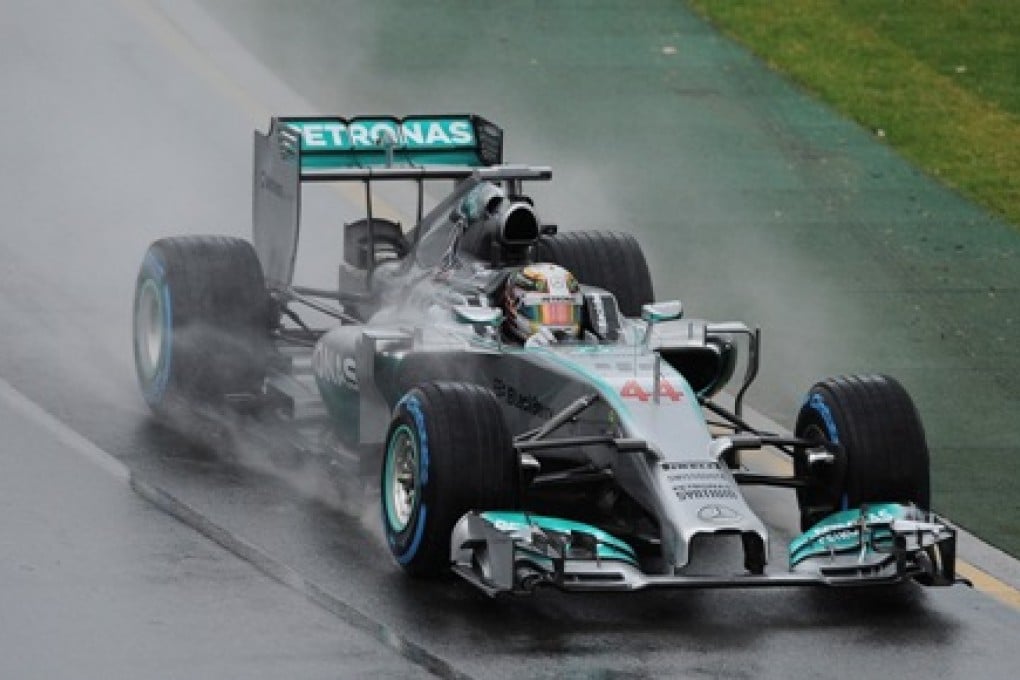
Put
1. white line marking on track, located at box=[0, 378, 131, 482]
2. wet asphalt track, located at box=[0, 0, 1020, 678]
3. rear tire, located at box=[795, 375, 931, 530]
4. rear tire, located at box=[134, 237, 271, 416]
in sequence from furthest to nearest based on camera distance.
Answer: rear tire, located at box=[134, 237, 271, 416] < white line marking on track, located at box=[0, 378, 131, 482] < rear tire, located at box=[795, 375, 931, 530] < wet asphalt track, located at box=[0, 0, 1020, 678]

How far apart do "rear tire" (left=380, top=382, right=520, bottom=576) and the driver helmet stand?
1346mm

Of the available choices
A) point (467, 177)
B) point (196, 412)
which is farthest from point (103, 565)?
point (467, 177)

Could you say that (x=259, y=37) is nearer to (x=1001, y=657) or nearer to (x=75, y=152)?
(x=75, y=152)

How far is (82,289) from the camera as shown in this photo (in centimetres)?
2175

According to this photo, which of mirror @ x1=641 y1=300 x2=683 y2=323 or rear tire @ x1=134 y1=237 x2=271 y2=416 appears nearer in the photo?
mirror @ x1=641 y1=300 x2=683 y2=323

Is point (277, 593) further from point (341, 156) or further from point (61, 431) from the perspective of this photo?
point (341, 156)

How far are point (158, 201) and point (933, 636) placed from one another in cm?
1016

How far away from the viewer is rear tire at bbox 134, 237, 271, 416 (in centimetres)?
1864

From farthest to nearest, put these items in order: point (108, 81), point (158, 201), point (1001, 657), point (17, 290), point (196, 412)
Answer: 1. point (108, 81)
2. point (158, 201)
3. point (17, 290)
4. point (196, 412)
5. point (1001, 657)

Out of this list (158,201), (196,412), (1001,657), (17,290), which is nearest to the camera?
(1001,657)

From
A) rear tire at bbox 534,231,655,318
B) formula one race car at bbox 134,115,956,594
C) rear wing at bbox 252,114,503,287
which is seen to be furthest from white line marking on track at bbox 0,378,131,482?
rear tire at bbox 534,231,655,318

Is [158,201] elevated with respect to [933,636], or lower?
elevated

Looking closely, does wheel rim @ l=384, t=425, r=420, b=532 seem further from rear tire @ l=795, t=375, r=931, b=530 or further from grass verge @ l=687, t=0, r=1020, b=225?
grass verge @ l=687, t=0, r=1020, b=225

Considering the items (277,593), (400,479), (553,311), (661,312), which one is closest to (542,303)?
(553,311)
